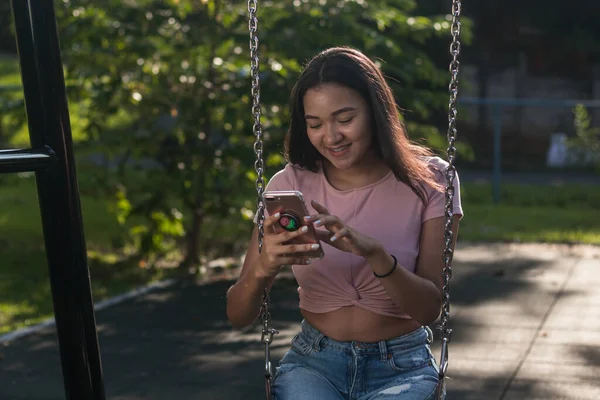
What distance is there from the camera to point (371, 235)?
2.98m

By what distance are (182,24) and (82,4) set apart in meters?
0.67

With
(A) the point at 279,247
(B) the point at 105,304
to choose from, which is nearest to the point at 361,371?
(A) the point at 279,247

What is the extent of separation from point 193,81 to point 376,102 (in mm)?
4507

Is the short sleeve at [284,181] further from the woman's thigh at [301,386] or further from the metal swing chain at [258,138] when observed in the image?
the woman's thigh at [301,386]

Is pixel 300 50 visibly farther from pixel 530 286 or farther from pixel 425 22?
pixel 530 286

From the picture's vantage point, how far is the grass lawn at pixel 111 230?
734 centimetres

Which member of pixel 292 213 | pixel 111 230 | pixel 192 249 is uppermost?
pixel 292 213

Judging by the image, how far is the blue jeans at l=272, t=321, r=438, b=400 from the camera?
289cm

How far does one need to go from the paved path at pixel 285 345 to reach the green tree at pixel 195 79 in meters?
0.76

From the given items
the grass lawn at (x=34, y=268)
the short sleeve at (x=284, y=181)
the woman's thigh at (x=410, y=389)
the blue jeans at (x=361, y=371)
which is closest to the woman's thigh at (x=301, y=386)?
the blue jeans at (x=361, y=371)

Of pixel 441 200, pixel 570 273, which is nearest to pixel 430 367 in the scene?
pixel 441 200

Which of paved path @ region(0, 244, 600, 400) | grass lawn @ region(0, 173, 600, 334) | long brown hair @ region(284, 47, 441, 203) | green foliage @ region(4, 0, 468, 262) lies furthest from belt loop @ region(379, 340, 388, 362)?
grass lawn @ region(0, 173, 600, 334)

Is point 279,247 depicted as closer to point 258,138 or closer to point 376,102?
point 258,138

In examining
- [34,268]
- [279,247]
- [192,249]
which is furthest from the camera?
[34,268]
